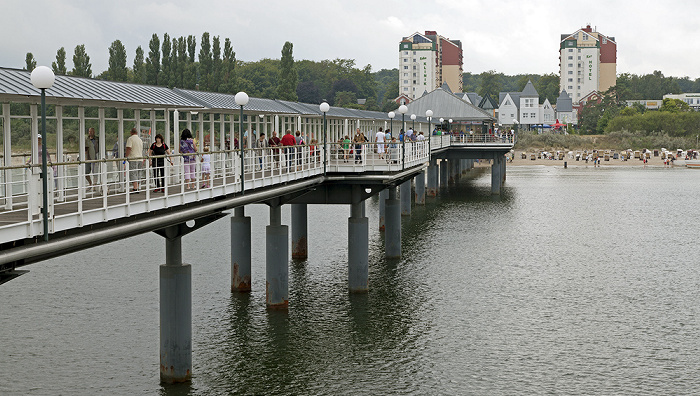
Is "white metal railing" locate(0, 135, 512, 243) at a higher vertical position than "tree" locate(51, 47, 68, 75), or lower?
lower

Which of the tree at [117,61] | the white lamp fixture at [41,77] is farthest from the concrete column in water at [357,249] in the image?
the tree at [117,61]

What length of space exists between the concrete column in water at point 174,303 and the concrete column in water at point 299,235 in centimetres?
1695

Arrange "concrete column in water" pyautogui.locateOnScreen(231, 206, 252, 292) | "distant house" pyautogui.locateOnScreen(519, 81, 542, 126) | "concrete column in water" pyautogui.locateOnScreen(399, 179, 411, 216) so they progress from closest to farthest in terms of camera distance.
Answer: "concrete column in water" pyautogui.locateOnScreen(231, 206, 252, 292) < "concrete column in water" pyautogui.locateOnScreen(399, 179, 411, 216) < "distant house" pyautogui.locateOnScreen(519, 81, 542, 126)

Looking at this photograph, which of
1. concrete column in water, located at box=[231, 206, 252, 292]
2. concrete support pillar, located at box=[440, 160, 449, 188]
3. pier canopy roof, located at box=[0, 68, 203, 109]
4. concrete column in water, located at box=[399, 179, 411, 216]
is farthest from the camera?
concrete support pillar, located at box=[440, 160, 449, 188]

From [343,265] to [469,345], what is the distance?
12.0 meters

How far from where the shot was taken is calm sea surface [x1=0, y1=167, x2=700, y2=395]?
67.4 ft

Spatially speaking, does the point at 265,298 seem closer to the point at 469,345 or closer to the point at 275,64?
the point at 469,345

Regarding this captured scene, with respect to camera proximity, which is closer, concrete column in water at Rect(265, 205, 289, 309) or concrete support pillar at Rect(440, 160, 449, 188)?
concrete column in water at Rect(265, 205, 289, 309)

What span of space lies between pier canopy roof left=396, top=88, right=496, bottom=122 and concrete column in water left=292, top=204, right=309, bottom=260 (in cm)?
4935

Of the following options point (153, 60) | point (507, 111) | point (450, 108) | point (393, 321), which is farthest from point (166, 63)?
point (507, 111)

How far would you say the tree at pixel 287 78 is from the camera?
11844 cm

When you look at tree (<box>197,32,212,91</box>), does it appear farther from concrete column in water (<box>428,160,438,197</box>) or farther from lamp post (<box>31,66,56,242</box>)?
lamp post (<box>31,66,56,242</box>)

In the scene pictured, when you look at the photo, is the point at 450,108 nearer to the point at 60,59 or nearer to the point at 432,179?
the point at 432,179

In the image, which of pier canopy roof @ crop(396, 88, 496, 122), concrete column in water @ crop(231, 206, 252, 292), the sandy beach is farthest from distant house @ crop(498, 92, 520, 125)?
concrete column in water @ crop(231, 206, 252, 292)
